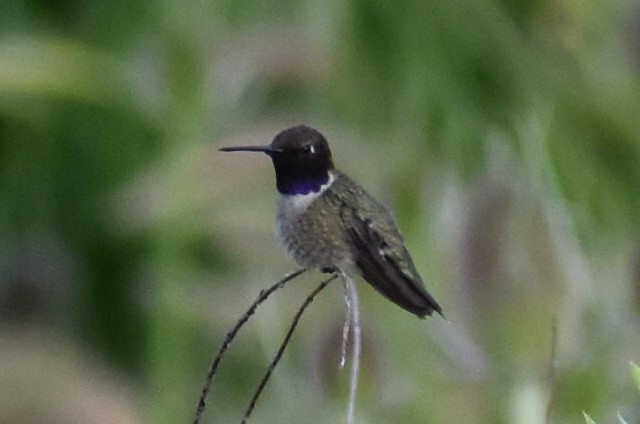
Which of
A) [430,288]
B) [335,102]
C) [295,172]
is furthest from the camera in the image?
[335,102]

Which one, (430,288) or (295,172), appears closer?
(295,172)

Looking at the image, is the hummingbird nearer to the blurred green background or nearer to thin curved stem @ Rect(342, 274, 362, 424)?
thin curved stem @ Rect(342, 274, 362, 424)

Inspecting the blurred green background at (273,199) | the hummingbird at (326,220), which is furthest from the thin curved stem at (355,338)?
the blurred green background at (273,199)

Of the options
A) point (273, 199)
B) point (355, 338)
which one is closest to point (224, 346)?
point (355, 338)

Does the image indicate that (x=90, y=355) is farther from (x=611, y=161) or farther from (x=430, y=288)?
(x=611, y=161)

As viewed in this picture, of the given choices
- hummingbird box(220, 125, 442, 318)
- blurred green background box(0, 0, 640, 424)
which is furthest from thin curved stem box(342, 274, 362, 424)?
blurred green background box(0, 0, 640, 424)

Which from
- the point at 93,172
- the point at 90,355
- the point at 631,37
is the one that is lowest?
the point at 90,355

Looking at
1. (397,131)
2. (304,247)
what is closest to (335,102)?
(397,131)

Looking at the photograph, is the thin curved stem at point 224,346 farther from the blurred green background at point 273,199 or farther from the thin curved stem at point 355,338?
the blurred green background at point 273,199
